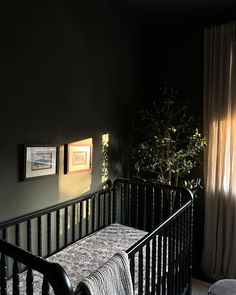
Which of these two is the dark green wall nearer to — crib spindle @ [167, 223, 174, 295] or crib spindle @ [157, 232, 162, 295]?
crib spindle @ [167, 223, 174, 295]

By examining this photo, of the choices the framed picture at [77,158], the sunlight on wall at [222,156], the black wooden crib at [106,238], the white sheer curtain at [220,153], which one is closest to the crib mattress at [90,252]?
the black wooden crib at [106,238]

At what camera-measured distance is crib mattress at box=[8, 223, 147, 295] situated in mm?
1874

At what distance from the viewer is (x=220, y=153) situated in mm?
2938

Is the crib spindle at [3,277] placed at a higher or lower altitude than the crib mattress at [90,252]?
higher

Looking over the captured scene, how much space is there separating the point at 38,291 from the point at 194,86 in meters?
2.57

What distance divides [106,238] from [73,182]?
0.59m

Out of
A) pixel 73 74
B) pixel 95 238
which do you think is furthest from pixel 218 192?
pixel 73 74

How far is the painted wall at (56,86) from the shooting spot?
1.91m

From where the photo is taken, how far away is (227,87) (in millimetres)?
2877

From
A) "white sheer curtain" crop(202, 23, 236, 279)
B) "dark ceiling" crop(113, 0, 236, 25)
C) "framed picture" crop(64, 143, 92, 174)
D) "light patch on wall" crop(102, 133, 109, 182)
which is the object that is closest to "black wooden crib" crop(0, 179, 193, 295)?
"light patch on wall" crop(102, 133, 109, 182)

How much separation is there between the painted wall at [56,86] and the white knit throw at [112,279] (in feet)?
3.07

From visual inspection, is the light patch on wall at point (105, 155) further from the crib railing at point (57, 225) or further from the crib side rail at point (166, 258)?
the crib side rail at point (166, 258)

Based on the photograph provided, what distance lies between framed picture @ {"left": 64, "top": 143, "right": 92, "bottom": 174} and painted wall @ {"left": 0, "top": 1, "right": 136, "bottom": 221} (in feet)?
0.19

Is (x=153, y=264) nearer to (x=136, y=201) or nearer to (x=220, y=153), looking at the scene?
(x=136, y=201)
